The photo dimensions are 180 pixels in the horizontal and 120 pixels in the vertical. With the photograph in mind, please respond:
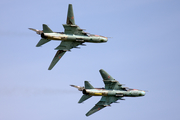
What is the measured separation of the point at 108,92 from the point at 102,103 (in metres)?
3.26

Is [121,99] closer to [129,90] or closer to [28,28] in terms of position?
[129,90]

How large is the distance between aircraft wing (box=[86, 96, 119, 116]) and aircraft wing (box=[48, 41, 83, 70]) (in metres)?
12.0

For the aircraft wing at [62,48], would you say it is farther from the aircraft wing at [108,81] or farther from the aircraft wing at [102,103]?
the aircraft wing at [102,103]

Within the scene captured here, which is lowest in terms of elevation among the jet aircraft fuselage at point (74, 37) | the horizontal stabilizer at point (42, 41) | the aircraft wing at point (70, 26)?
the horizontal stabilizer at point (42, 41)

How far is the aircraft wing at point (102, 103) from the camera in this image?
128 meters

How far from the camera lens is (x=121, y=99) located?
12862 centimetres

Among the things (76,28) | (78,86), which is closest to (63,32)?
(76,28)

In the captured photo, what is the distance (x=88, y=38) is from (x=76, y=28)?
3260mm

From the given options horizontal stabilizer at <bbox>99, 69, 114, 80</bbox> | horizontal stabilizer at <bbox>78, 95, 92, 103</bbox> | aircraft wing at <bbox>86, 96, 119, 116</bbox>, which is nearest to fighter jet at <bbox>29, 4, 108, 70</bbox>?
horizontal stabilizer at <bbox>99, 69, 114, 80</bbox>

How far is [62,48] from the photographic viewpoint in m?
129

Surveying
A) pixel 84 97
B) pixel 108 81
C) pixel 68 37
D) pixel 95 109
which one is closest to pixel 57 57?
pixel 68 37

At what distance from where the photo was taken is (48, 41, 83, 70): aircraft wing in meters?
129

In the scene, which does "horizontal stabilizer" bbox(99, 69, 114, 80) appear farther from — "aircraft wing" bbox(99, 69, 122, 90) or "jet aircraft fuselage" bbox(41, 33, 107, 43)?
"jet aircraft fuselage" bbox(41, 33, 107, 43)

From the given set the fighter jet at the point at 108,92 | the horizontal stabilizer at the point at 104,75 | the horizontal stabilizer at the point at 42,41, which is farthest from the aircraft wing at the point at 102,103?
the horizontal stabilizer at the point at 42,41
